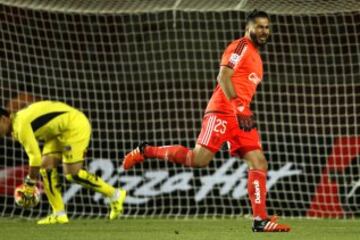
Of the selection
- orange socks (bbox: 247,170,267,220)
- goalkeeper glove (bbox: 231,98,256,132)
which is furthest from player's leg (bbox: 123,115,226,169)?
orange socks (bbox: 247,170,267,220)

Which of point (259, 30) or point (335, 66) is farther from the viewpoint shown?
point (335, 66)

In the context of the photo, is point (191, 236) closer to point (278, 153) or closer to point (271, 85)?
point (278, 153)

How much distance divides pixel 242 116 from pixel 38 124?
8.03 feet

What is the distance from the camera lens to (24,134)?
786 cm

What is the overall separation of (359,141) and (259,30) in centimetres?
359

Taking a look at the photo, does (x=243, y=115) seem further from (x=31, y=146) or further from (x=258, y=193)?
(x=31, y=146)

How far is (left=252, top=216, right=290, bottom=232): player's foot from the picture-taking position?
6648 mm

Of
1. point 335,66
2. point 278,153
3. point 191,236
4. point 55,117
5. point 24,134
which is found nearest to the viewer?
point 191,236

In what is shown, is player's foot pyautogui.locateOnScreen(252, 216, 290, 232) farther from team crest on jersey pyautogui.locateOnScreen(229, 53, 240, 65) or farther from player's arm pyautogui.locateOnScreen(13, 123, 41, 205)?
player's arm pyautogui.locateOnScreen(13, 123, 41, 205)

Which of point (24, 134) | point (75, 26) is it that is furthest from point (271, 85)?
point (24, 134)

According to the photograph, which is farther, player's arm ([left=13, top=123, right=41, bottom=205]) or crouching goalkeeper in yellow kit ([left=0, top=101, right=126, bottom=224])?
crouching goalkeeper in yellow kit ([left=0, top=101, right=126, bottom=224])

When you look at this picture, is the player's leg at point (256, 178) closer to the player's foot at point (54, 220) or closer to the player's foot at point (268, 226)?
the player's foot at point (268, 226)

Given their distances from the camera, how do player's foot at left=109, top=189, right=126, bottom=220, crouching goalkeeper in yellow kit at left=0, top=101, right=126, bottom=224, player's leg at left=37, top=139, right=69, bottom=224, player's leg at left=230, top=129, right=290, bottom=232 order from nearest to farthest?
player's leg at left=230, top=129, right=290, bottom=232, crouching goalkeeper in yellow kit at left=0, top=101, right=126, bottom=224, player's leg at left=37, top=139, right=69, bottom=224, player's foot at left=109, top=189, right=126, bottom=220

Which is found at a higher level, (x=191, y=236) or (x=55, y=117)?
(x=55, y=117)
